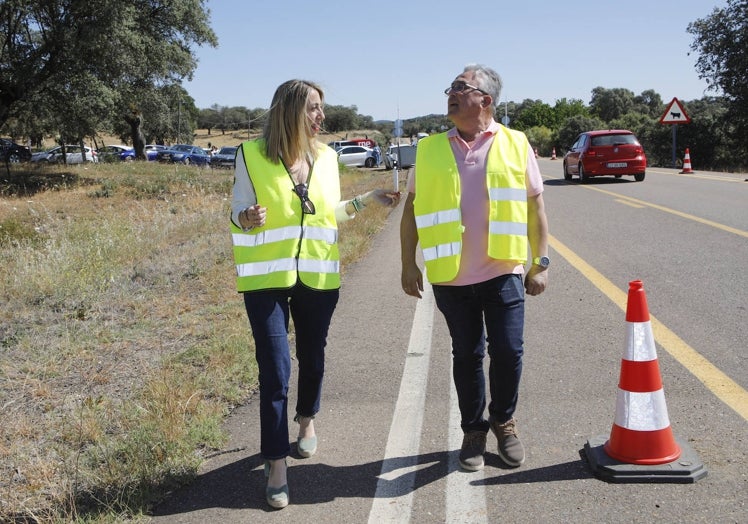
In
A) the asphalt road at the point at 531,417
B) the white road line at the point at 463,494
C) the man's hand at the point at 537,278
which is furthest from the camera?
the man's hand at the point at 537,278

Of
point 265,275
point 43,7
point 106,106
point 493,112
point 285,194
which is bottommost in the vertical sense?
point 265,275

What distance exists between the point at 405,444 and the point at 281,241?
1.29 m

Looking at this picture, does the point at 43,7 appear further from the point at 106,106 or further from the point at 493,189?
the point at 493,189

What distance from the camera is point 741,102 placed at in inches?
1558

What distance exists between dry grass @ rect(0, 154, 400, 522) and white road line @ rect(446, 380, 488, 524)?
1295mm

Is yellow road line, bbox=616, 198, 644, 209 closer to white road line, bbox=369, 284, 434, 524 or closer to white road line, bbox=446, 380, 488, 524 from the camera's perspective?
white road line, bbox=369, 284, 434, 524

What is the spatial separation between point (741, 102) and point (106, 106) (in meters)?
32.6

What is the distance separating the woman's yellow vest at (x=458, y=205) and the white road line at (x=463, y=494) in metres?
0.91

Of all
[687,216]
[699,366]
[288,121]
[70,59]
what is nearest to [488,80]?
[288,121]

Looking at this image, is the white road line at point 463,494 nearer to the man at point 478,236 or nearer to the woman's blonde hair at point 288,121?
the man at point 478,236

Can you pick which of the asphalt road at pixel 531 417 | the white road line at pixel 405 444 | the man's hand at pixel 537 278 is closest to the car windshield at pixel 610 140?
the asphalt road at pixel 531 417

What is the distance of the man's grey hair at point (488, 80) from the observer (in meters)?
3.56

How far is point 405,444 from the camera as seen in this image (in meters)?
3.86

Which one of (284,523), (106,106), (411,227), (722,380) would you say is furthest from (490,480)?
(106,106)
